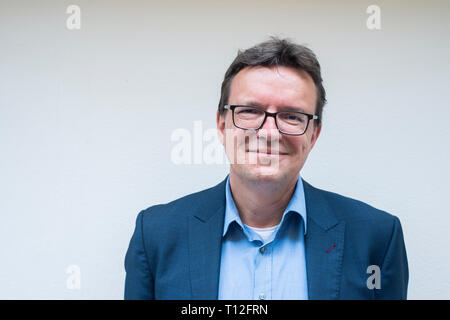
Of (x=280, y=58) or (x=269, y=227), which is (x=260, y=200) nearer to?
(x=269, y=227)

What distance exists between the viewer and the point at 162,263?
3.51 feet

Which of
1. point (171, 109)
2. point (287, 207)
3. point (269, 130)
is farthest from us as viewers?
point (171, 109)

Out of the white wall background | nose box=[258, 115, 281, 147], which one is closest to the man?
nose box=[258, 115, 281, 147]

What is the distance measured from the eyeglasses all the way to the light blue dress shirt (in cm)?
23

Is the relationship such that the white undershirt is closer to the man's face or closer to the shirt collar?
the shirt collar

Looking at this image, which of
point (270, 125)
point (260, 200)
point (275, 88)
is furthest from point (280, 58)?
point (260, 200)

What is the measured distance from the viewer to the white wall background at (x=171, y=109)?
4.65ft

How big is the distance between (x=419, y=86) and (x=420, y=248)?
652mm

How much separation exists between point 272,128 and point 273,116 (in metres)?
0.03

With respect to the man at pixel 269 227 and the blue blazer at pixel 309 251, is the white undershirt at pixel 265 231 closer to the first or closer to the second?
the man at pixel 269 227

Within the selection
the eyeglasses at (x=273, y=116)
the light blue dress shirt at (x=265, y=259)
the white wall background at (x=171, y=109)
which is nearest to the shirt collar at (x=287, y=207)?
the light blue dress shirt at (x=265, y=259)

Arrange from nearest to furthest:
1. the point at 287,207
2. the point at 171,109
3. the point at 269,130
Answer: the point at 269,130 < the point at 287,207 < the point at 171,109

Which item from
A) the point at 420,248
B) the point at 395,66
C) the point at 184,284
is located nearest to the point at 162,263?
the point at 184,284

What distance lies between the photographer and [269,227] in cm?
110
